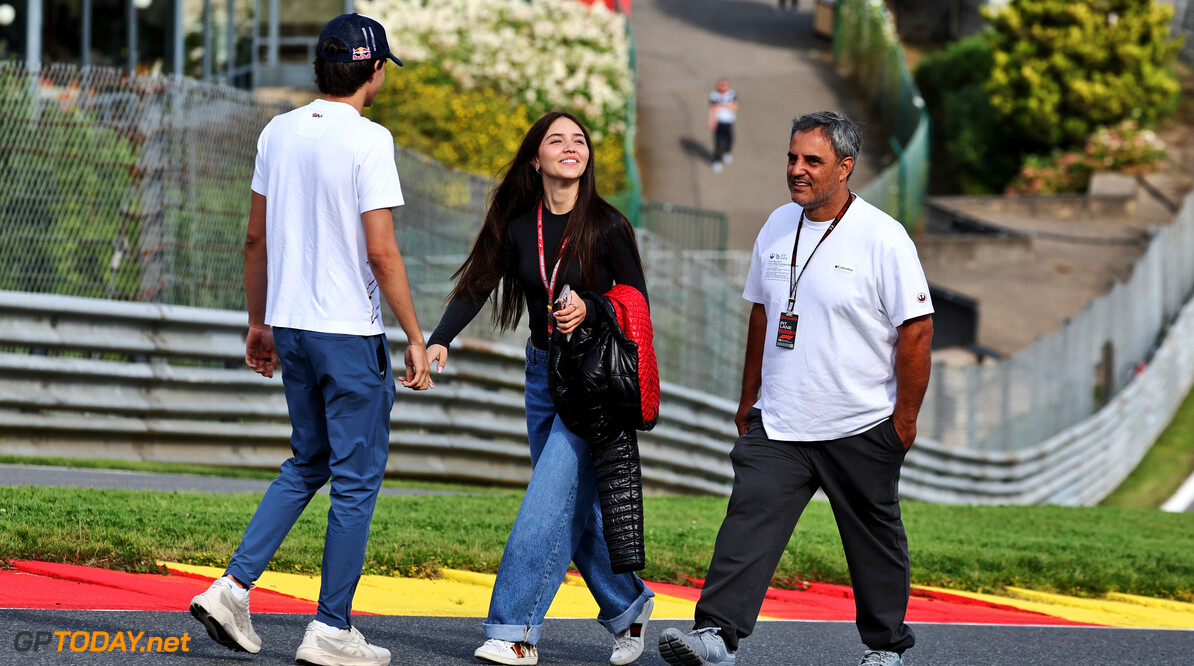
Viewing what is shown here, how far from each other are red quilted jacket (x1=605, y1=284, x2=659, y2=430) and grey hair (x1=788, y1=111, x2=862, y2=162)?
2.55ft

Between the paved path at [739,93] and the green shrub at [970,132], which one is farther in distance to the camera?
the green shrub at [970,132]

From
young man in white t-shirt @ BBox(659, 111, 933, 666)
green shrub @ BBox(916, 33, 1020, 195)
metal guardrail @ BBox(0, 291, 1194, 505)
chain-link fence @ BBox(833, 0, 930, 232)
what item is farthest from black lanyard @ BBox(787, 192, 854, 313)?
green shrub @ BBox(916, 33, 1020, 195)

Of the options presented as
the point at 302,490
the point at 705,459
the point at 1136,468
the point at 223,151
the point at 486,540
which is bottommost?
the point at 1136,468

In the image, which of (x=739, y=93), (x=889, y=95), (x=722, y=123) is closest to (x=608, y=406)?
(x=722, y=123)

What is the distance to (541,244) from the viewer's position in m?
5.04

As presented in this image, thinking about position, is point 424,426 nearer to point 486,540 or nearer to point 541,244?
point 486,540

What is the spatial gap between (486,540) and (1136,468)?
52.9 ft

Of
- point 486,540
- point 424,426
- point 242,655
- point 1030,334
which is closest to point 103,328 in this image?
point 424,426

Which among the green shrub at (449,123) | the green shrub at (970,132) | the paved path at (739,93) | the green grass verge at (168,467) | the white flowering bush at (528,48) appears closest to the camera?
the green grass verge at (168,467)

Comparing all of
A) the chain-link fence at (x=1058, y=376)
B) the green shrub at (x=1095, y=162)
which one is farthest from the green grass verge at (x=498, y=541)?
the green shrub at (x=1095, y=162)

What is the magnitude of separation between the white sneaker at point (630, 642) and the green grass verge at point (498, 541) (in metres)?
1.83

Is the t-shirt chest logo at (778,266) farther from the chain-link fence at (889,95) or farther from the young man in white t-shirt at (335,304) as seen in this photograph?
the chain-link fence at (889,95)

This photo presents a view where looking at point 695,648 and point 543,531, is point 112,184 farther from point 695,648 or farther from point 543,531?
point 695,648

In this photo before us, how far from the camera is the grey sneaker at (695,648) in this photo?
4.50 m
